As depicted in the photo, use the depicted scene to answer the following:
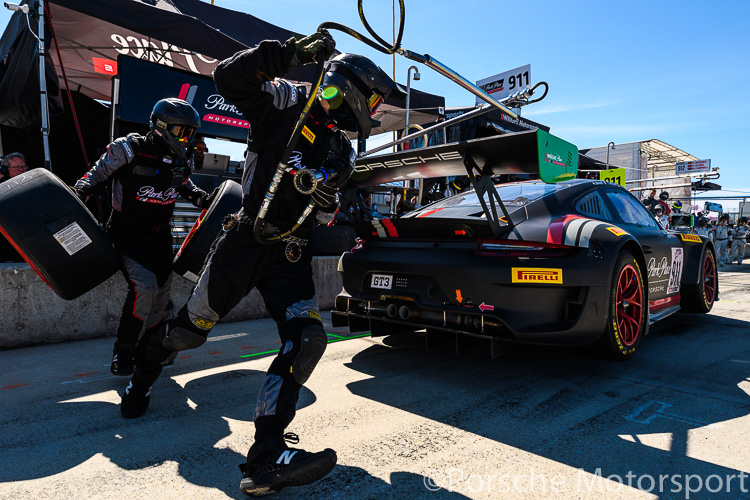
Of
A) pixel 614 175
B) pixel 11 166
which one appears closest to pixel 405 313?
pixel 11 166

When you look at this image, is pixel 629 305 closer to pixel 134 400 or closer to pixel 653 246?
pixel 653 246

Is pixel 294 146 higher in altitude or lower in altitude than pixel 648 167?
lower

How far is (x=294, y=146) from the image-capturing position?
6.41ft

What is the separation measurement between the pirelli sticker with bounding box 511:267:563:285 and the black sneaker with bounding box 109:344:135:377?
255 centimetres

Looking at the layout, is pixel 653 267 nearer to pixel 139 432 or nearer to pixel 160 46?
pixel 139 432

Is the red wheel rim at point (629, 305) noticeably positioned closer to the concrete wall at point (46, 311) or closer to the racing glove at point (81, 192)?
the racing glove at point (81, 192)

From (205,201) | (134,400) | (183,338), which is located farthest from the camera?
(205,201)

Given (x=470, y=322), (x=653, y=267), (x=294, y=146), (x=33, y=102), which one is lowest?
(x=470, y=322)

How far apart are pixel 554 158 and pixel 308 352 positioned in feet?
5.86

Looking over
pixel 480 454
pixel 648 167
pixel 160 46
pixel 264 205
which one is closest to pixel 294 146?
pixel 264 205

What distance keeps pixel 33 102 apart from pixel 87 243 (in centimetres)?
490

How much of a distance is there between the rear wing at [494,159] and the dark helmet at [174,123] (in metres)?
1.25

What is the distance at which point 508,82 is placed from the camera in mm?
11133

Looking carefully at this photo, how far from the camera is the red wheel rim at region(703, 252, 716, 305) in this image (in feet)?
17.8
